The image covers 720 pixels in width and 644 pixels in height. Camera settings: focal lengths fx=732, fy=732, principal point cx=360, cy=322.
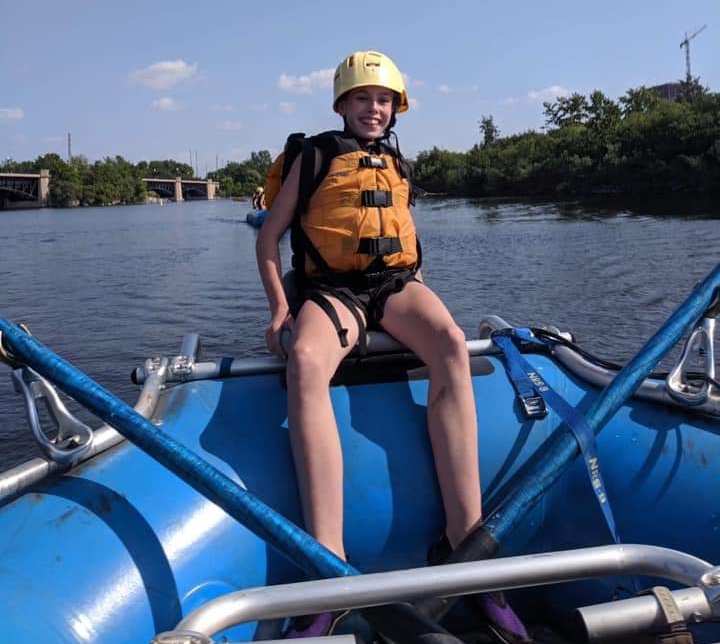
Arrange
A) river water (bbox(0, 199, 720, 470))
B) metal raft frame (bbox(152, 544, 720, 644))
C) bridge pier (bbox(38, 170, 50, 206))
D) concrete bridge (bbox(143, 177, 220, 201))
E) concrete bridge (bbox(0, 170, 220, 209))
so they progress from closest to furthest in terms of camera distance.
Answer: metal raft frame (bbox(152, 544, 720, 644)) < river water (bbox(0, 199, 720, 470)) < concrete bridge (bbox(0, 170, 220, 209)) < bridge pier (bbox(38, 170, 50, 206)) < concrete bridge (bbox(143, 177, 220, 201))

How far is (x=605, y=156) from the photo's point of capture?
37.7 meters

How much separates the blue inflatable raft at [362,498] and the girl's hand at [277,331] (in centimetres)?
7

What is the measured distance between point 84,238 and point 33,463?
21.9 meters

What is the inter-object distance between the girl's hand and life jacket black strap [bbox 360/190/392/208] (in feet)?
1.68

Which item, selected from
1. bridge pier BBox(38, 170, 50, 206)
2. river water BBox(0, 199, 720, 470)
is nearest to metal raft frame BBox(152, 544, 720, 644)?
river water BBox(0, 199, 720, 470)

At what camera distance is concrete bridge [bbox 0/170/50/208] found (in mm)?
62219

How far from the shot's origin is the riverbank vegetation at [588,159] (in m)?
33.6

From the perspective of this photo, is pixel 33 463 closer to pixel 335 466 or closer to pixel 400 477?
pixel 335 466

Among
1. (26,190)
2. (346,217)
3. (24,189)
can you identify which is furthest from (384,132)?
(26,190)

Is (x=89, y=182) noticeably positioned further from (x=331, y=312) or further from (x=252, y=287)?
(x=331, y=312)

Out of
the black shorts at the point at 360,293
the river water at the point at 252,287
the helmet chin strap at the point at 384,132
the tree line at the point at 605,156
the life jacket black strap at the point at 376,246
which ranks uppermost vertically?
the tree line at the point at 605,156

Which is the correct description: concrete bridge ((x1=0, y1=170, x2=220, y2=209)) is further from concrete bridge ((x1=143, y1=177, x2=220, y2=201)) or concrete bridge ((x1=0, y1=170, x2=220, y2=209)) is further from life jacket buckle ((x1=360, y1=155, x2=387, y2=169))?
life jacket buckle ((x1=360, y1=155, x2=387, y2=169))

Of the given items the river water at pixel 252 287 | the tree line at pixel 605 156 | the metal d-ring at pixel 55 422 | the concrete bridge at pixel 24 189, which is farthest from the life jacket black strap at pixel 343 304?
the concrete bridge at pixel 24 189

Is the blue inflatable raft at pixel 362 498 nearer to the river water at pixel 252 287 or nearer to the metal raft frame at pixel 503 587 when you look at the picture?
the metal raft frame at pixel 503 587
